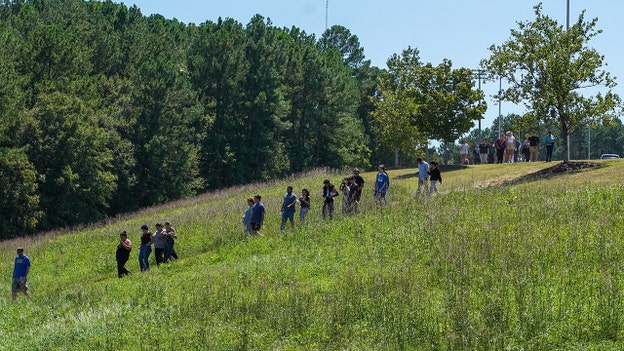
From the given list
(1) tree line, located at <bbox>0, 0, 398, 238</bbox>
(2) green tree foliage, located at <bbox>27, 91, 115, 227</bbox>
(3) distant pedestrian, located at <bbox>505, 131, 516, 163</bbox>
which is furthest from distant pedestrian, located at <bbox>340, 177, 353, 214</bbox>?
(2) green tree foliage, located at <bbox>27, 91, 115, 227</bbox>

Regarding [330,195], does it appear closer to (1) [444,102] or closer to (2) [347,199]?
(2) [347,199]

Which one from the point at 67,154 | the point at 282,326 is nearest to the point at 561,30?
the point at 282,326

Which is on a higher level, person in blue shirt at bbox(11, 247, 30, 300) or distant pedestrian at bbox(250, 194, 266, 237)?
distant pedestrian at bbox(250, 194, 266, 237)

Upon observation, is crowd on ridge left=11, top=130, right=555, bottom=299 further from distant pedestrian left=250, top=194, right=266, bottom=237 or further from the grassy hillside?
the grassy hillside

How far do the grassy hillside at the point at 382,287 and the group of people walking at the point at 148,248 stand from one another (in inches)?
26.0

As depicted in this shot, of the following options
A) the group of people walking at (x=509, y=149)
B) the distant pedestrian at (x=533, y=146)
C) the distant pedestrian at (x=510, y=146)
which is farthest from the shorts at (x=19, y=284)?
the distant pedestrian at (x=510, y=146)

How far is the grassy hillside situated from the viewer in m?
13.1

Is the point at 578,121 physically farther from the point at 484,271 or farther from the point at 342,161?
the point at 342,161

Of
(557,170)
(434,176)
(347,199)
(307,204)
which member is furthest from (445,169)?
(307,204)

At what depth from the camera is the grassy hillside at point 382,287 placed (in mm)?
13078

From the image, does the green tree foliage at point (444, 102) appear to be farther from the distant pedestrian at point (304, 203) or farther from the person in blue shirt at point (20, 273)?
the person in blue shirt at point (20, 273)

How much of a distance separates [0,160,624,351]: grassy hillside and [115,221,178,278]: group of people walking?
0.66 metres

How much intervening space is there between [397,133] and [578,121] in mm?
31634

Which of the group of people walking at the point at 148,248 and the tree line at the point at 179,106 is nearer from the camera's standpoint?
the group of people walking at the point at 148,248
